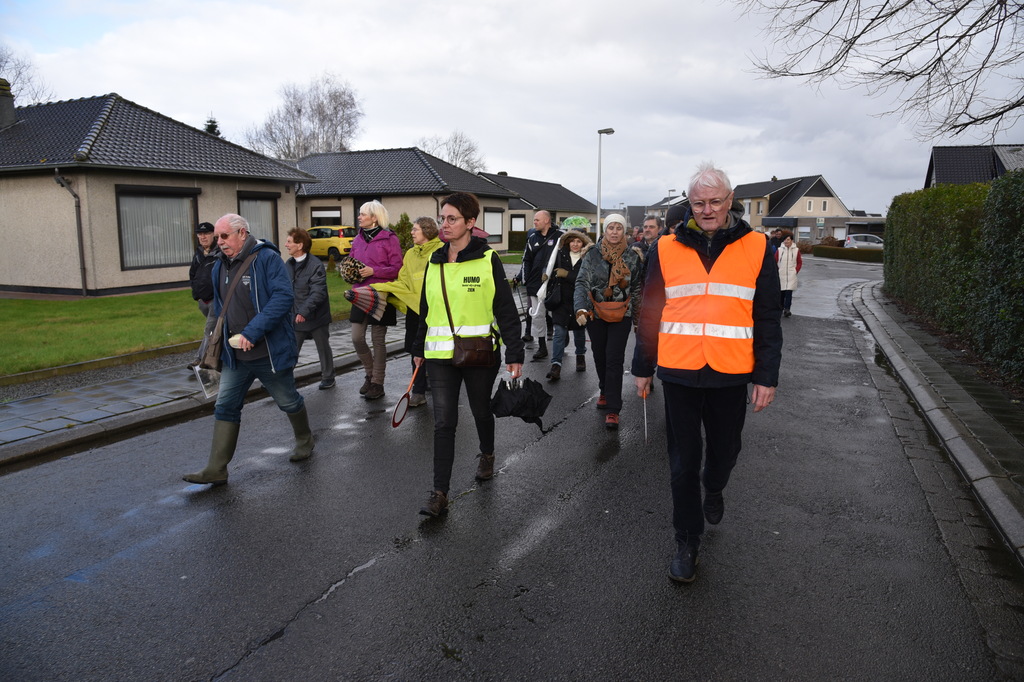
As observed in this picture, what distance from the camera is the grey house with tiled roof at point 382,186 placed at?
3519cm

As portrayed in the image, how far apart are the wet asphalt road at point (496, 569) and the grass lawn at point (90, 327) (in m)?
4.04

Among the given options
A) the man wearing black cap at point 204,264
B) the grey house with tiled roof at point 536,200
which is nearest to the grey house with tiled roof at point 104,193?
the man wearing black cap at point 204,264

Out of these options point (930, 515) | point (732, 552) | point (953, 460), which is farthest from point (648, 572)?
point (953, 460)

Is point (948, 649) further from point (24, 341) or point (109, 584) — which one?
point (24, 341)

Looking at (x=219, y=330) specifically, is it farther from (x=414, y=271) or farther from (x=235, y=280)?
(x=414, y=271)

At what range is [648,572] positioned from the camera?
371cm

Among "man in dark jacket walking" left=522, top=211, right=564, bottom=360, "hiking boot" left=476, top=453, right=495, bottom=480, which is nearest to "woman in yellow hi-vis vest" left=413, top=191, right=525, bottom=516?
"hiking boot" left=476, top=453, right=495, bottom=480

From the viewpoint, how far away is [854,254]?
4619 centimetres

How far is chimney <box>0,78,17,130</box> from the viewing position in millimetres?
20953

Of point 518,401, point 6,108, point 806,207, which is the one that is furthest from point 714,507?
point 806,207

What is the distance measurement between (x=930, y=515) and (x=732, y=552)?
1.61 metres

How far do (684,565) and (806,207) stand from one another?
77.3 m

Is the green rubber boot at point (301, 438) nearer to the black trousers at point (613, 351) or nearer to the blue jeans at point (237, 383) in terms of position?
the blue jeans at point (237, 383)

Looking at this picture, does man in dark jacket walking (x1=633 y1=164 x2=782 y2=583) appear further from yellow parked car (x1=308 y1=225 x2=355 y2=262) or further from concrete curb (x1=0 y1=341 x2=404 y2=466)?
yellow parked car (x1=308 y1=225 x2=355 y2=262)
